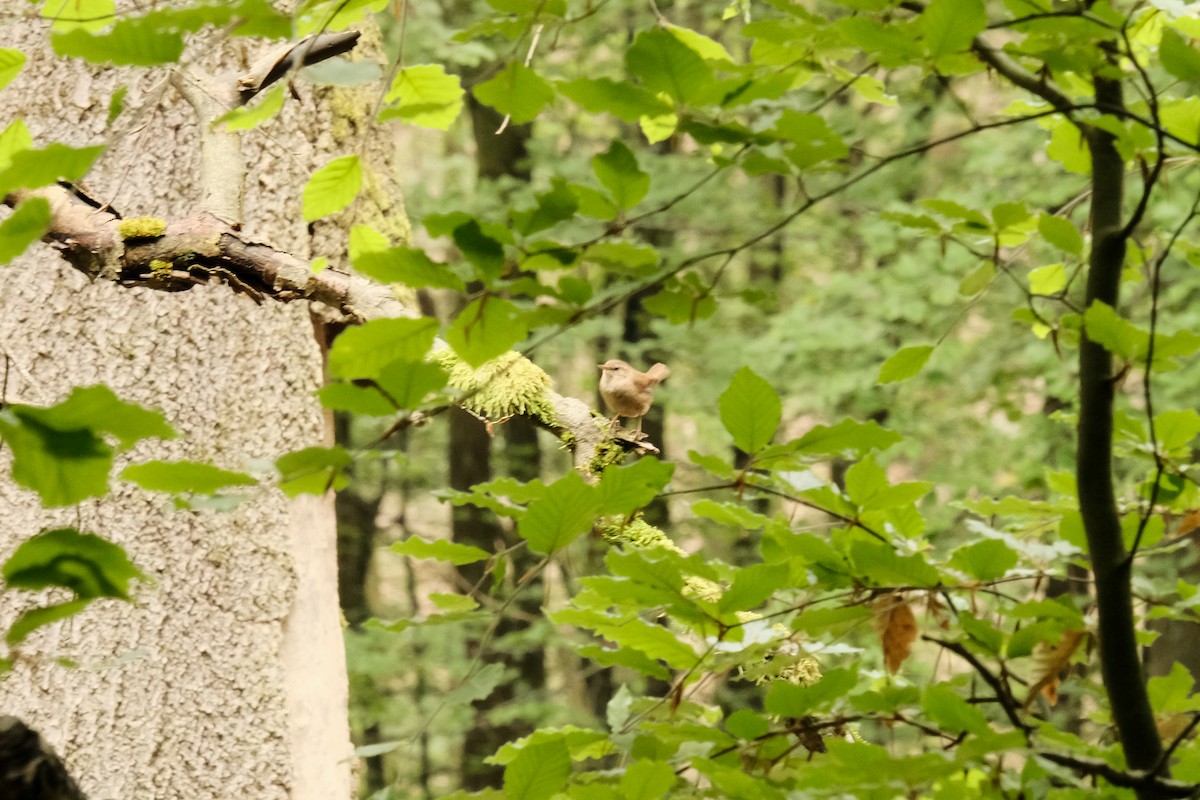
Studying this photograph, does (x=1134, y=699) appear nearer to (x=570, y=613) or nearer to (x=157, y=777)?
(x=570, y=613)

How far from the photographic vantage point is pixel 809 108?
866mm

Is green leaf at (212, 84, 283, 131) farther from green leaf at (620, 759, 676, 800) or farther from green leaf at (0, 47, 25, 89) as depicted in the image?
green leaf at (620, 759, 676, 800)

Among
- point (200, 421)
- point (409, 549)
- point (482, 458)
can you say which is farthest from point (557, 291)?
point (482, 458)

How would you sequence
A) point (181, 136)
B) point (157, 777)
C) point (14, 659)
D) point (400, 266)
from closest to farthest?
1. point (14, 659)
2. point (400, 266)
3. point (157, 777)
4. point (181, 136)

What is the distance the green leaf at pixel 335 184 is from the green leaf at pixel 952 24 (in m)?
0.54

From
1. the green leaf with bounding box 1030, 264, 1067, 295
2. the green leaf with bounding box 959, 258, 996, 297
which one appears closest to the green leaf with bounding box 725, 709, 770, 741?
the green leaf with bounding box 959, 258, 996, 297

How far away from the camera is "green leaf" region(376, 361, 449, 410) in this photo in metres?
0.70

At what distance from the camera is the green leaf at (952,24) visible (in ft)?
2.57

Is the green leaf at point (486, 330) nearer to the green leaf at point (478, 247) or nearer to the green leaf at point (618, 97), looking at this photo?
the green leaf at point (478, 247)

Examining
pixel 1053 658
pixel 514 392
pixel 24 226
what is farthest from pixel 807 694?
pixel 514 392

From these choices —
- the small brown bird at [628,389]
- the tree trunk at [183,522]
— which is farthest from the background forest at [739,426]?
the tree trunk at [183,522]

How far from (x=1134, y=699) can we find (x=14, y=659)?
40.3 inches

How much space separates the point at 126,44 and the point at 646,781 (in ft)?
2.39

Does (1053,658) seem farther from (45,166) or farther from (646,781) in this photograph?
(45,166)
